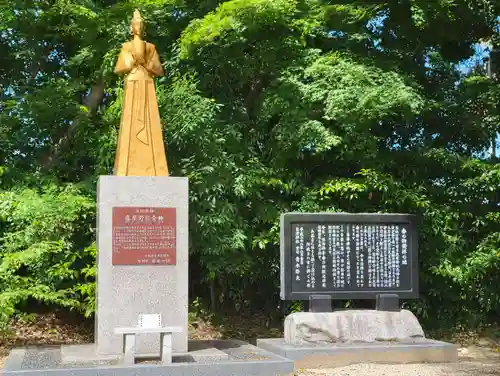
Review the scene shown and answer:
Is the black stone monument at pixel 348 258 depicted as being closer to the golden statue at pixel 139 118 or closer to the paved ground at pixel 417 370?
the paved ground at pixel 417 370

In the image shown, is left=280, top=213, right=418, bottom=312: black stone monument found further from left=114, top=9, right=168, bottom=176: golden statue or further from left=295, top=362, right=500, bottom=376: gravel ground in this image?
left=114, top=9, right=168, bottom=176: golden statue

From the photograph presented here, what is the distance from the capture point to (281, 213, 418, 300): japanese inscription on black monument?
24.3 ft

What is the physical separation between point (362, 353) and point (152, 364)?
2244 mm

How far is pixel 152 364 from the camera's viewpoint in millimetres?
5984

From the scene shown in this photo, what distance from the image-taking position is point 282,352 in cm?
689

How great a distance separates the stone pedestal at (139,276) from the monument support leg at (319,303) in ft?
4.86

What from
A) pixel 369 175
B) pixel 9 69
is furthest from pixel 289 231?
pixel 9 69

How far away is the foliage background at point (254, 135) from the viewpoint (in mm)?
8547

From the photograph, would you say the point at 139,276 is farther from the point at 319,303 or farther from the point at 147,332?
the point at 319,303

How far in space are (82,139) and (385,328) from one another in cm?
473

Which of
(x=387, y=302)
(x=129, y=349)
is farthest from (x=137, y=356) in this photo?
(x=387, y=302)

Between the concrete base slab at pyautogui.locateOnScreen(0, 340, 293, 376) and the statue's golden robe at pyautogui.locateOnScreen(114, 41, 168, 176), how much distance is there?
1.79 metres

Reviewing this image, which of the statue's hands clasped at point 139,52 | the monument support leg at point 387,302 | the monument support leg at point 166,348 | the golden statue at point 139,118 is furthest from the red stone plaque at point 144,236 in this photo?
the monument support leg at point 387,302

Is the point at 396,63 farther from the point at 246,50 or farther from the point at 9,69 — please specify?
the point at 9,69
